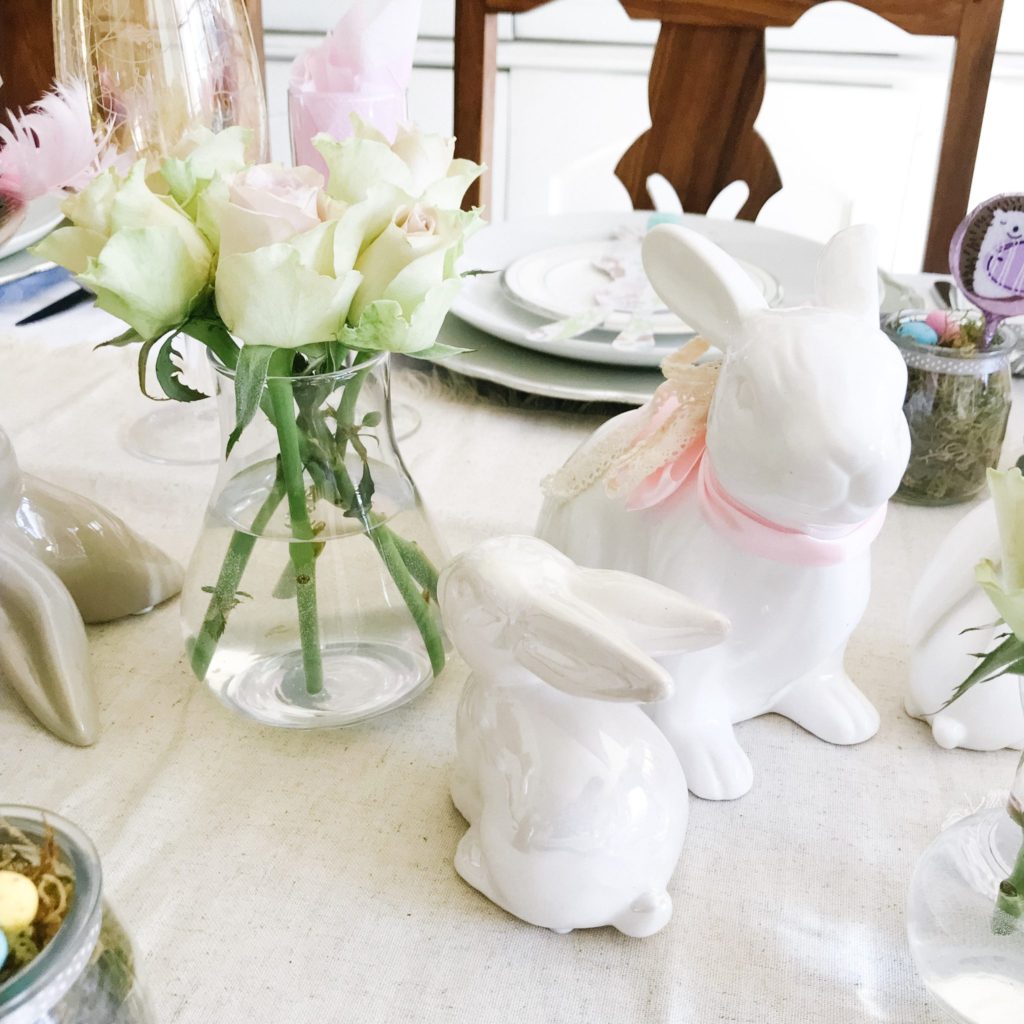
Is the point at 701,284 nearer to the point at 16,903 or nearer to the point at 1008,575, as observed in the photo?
the point at 1008,575

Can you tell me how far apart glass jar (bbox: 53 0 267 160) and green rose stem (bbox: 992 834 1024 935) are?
550mm

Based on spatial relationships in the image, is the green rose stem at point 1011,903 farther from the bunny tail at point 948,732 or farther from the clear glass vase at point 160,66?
the clear glass vase at point 160,66

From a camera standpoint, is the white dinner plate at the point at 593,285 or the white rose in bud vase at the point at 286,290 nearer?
the white rose in bud vase at the point at 286,290

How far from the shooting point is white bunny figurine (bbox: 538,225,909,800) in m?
0.42

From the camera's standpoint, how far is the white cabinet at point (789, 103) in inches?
74.7

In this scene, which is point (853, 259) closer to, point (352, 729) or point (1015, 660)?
point (1015, 660)

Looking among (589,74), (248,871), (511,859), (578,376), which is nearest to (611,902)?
(511,859)

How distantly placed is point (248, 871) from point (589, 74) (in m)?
1.77

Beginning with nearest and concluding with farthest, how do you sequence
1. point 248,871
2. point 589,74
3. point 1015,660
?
point 1015,660
point 248,871
point 589,74

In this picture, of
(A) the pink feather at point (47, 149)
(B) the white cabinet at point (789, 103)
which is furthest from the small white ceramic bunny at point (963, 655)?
(B) the white cabinet at point (789, 103)

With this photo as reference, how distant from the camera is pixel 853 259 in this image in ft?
1.50

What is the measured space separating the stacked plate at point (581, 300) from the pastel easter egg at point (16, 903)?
0.55 metres

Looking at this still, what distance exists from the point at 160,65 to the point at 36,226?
0.31 m

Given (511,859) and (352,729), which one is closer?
(511,859)
